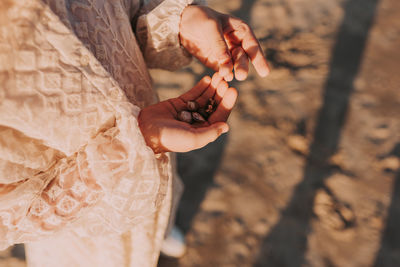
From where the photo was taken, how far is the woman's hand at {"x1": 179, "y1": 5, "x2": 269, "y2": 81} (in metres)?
0.71

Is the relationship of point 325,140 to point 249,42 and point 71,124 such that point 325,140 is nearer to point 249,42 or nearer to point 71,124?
point 249,42

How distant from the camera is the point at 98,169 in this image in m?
0.53

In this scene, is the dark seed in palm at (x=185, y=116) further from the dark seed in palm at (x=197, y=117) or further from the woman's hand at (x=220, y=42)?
the woman's hand at (x=220, y=42)

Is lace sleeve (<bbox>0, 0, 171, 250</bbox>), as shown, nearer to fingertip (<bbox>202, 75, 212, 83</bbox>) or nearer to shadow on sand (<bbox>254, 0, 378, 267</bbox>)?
fingertip (<bbox>202, 75, 212, 83</bbox>)

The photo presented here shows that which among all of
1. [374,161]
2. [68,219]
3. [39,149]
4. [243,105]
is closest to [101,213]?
[68,219]

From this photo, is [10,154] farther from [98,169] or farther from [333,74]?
[333,74]

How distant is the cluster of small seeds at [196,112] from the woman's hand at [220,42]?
0.26 feet

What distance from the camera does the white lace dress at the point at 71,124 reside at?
45 centimetres

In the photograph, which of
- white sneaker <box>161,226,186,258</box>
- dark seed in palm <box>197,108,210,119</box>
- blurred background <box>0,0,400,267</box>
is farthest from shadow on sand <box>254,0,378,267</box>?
dark seed in palm <box>197,108,210,119</box>

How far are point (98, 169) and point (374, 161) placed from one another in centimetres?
163

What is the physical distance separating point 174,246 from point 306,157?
35.3 inches

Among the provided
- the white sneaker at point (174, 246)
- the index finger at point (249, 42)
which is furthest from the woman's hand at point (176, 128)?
the white sneaker at point (174, 246)

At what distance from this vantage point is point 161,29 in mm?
768

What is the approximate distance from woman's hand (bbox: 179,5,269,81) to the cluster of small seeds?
8 cm
